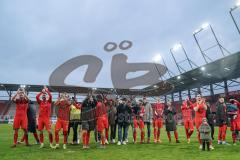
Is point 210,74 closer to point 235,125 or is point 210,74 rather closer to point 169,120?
point 169,120

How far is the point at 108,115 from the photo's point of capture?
14852mm

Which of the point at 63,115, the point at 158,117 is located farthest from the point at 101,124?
the point at 158,117

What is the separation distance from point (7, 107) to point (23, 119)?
180ft

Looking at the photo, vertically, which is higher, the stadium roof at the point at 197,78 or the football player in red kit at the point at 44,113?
the stadium roof at the point at 197,78

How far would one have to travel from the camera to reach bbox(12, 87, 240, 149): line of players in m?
12.2

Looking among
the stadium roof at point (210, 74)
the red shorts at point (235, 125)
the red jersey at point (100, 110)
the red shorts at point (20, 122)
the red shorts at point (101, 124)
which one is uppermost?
the stadium roof at point (210, 74)

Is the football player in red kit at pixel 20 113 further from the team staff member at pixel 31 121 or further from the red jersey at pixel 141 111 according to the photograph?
the red jersey at pixel 141 111

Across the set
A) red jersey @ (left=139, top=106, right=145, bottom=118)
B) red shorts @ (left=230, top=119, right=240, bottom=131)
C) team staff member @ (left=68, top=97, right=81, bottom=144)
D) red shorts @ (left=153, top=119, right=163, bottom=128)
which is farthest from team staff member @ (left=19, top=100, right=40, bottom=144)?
red shorts @ (left=230, top=119, right=240, bottom=131)

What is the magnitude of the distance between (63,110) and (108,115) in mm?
3076

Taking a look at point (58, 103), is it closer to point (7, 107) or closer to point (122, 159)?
point (122, 159)

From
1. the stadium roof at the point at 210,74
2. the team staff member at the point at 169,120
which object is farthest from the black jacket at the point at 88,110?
the stadium roof at the point at 210,74

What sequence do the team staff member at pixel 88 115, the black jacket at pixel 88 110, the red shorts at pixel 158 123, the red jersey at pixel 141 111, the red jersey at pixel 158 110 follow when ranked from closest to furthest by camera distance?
the team staff member at pixel 88 115 → the black jacket at pixel 88 110 → the red jersey at pixel 141 111 → the red shorts at pixel 158 123 → the red jersey at pixel 158 110

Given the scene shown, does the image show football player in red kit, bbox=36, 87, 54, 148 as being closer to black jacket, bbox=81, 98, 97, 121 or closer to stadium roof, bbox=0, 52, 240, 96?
black jacket, bbox=81, 98, 97, 121

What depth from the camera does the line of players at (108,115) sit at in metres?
12.2
